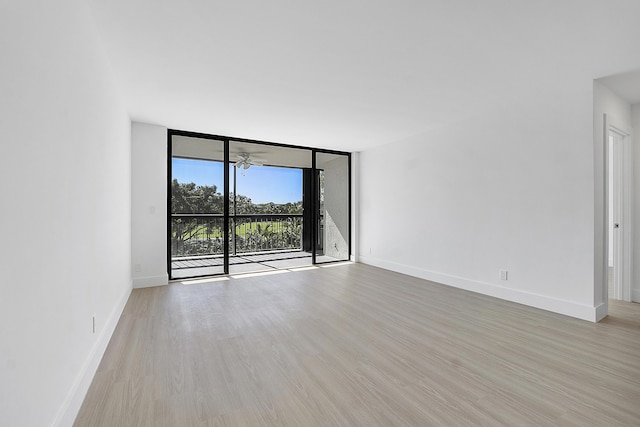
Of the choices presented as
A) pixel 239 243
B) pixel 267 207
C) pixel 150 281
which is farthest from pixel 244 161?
pixel 150 281

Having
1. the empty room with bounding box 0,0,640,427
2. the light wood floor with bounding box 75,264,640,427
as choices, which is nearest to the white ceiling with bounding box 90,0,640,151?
the empty room with bounding box 0,0,640,427

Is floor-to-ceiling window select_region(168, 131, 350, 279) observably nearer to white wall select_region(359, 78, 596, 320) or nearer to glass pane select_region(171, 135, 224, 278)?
glass pane select_region(171, 135, 224, 278)

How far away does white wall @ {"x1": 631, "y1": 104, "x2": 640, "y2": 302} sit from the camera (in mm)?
3650

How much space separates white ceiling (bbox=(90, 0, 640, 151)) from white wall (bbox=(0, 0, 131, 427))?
0.50 metres

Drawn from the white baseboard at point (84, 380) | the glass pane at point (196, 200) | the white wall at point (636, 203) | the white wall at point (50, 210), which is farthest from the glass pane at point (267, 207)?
the white wall at point (636, 203)

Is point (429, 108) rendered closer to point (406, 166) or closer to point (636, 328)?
point (406, 166)

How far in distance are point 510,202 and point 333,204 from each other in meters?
3.88

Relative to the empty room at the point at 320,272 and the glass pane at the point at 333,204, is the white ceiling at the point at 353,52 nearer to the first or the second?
the empty room at the point at 320,272

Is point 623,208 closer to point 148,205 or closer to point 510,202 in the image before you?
point 510,202

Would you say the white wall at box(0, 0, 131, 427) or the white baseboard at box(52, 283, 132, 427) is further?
the white baseboard at box(52, 283, 132, 427)

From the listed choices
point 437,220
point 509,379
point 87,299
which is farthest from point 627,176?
point 87,299

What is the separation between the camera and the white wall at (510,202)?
3119 mm

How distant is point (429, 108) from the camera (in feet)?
12.6

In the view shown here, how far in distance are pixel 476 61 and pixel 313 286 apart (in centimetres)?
331
